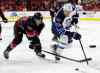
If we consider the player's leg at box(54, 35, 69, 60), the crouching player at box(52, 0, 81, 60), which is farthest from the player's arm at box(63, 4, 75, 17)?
the player's leg at box(54, 35, 69, 60)

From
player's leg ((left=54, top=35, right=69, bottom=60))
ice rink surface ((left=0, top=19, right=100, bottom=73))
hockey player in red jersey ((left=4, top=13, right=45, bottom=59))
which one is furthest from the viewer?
player's leg ((left=54, top=35, right=69, bottom=60))

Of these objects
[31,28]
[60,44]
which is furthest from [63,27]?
[31,28]

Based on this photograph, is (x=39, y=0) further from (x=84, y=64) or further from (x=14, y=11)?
(x=84, y=64)

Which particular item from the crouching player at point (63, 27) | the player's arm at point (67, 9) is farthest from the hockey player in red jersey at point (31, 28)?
the player's arm at point (67, 9)

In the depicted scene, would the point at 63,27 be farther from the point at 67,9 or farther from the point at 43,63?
the point at 43,63

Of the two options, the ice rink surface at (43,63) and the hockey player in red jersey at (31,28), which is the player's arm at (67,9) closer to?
the hockey player in red jersey at (31,28)

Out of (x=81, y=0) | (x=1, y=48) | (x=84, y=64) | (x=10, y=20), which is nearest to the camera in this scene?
(x=84, y=64)

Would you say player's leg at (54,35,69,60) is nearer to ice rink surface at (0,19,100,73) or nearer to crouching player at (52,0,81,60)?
crouching player at (52,0,81,60)

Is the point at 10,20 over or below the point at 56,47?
below

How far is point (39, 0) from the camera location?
15633 mm

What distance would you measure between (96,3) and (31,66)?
32.3 ft

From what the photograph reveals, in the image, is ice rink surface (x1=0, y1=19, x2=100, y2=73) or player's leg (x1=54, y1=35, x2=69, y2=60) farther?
player's leg (x1=54, y1=35, x2=69, y2=60)

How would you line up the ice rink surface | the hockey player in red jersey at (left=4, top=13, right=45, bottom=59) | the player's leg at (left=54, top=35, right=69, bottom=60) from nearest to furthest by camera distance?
the ice rink surface → the hockey player in red jersey at (left=4, top=13, right=45, bottom=59) → the player's leg at (left=54, top=35, right=69, bottom=60)

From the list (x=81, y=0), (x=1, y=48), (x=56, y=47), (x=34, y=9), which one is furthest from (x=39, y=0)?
(x=56, y=47)
